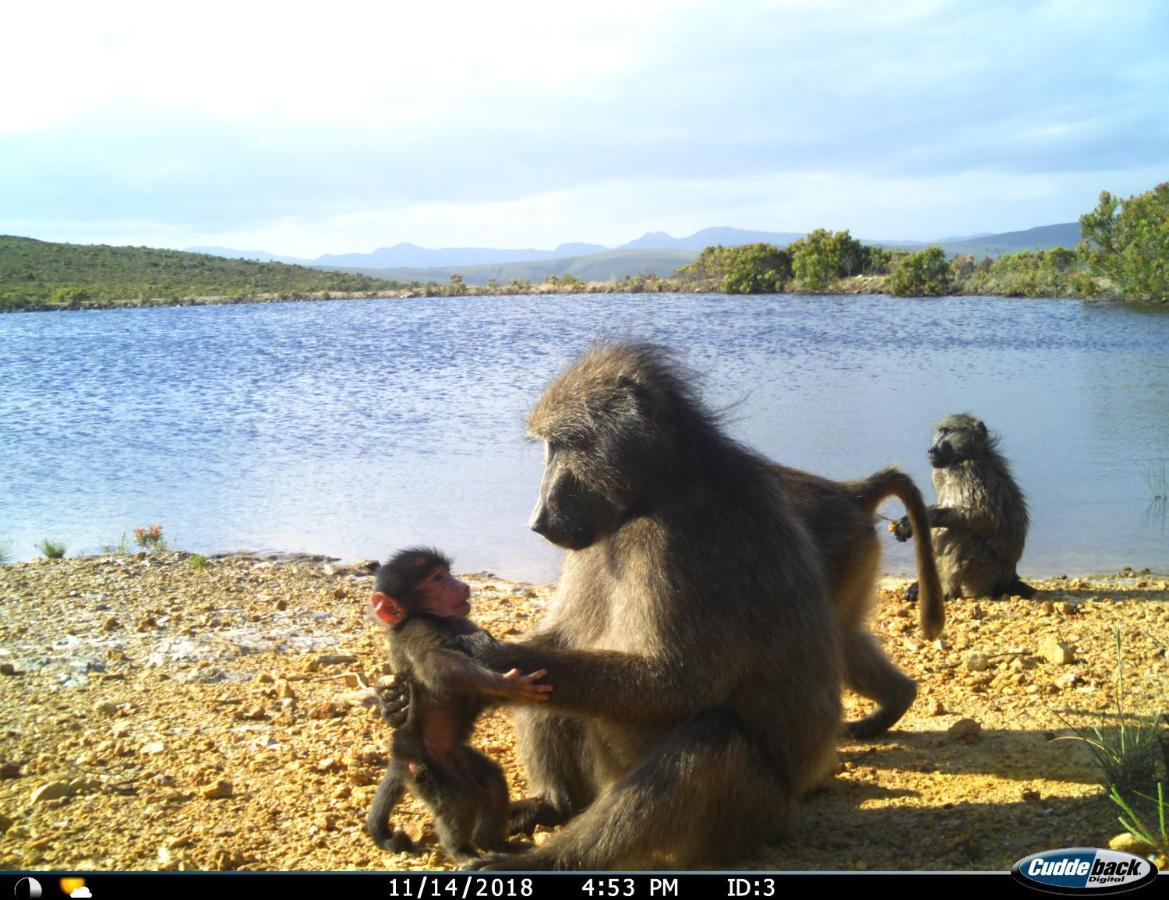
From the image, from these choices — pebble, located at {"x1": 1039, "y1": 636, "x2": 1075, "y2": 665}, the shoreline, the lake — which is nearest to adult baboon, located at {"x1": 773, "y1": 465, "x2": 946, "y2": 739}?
the lake

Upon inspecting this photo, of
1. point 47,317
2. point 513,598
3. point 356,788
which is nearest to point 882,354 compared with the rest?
point 513,598

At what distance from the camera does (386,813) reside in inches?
150

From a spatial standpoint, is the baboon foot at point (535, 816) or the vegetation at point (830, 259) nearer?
the baboon foot at point (535, 816)

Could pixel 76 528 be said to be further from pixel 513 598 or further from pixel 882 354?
pixel 882 354

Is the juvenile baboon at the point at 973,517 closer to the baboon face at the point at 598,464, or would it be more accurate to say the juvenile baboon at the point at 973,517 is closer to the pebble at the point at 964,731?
the pebble at the point at 964,731

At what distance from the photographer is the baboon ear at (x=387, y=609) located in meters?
3.75

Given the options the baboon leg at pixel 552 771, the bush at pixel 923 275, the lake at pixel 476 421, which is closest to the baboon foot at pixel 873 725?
the baboon leg at pixel 552 771

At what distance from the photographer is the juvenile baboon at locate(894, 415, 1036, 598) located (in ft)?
26.8

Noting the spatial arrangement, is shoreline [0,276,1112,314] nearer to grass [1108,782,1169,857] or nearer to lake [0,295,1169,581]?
lake [0,295,1169,581]

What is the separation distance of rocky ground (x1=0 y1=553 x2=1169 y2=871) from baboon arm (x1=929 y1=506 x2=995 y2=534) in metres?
0.63

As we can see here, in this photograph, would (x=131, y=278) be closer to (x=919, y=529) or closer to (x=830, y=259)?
(x=830, y=259)

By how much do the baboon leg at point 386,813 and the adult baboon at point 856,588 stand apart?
2.35m

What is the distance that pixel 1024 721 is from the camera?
5.16 metres

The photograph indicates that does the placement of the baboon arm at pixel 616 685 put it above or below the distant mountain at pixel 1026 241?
below
